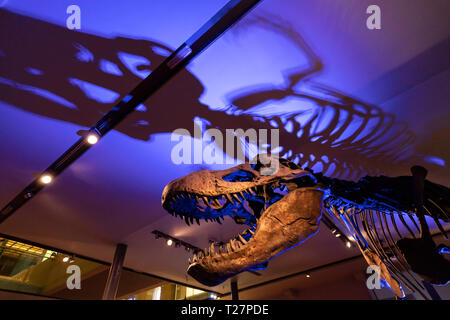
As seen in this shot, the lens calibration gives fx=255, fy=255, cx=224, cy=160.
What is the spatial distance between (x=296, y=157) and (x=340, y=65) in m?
1.31

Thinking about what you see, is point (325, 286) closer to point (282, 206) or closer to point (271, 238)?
point (282, 206)

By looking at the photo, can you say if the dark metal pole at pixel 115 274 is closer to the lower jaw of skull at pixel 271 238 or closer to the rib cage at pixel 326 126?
the rib cage at pixel 326 126

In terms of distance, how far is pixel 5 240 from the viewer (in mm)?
5277

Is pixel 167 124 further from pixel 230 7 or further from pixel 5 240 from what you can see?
pixel 5 240

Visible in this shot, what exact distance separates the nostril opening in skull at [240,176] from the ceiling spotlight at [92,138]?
6.49 feet

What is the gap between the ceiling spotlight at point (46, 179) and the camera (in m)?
3.62

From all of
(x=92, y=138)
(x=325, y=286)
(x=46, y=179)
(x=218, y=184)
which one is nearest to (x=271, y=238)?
(x=218, y=184)

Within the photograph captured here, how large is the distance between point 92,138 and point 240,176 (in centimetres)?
206

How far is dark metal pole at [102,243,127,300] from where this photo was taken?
5.05 metres

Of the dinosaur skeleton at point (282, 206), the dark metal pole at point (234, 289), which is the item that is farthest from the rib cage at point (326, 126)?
the dark metal pole at point (234, 289)

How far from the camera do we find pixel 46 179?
365cm

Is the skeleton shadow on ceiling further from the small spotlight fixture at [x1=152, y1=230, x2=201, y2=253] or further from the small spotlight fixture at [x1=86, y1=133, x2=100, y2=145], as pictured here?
the small spotlight fixture at [x1=152, y1=230, x2=201, y2=253]

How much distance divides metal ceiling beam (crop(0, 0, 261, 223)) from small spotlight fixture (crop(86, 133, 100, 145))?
0.10 feet

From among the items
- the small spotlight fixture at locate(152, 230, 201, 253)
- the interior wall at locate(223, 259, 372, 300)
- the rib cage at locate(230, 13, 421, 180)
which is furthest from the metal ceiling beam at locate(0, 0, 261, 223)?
the interior wall at locate(223, 259, 372, 300)
